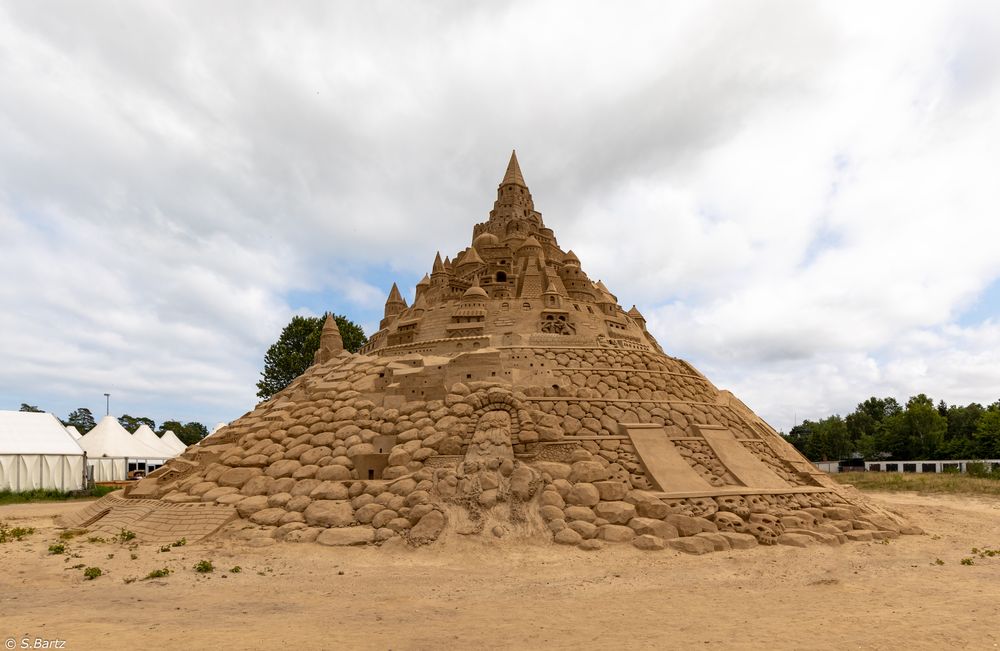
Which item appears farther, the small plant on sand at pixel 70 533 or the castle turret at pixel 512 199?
the castle turret at pixel 512 199

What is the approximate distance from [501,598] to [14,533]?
1741 centimetres

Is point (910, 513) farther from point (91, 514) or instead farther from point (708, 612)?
point (91, 514)

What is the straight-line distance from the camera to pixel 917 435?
62250mm

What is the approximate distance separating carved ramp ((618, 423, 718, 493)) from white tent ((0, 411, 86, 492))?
32611 mm

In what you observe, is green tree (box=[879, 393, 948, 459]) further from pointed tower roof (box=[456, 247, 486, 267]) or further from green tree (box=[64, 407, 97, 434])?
green tree (box=[64, 407, 97, 434])

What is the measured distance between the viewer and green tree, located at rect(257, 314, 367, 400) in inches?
1960

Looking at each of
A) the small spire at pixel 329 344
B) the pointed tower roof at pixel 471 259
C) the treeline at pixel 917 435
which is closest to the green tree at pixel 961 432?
the treeline at pixel 917 435

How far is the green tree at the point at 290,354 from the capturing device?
49781 mm

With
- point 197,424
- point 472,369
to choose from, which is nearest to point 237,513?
point 472,369

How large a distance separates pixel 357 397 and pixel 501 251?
14192mm

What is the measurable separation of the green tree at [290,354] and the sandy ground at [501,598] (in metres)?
31.1

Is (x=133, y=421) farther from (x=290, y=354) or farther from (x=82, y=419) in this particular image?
(x=290, y=354)

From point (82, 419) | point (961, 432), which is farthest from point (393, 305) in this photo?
point (82, 419)

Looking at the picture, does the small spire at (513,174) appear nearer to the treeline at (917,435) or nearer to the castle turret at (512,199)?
the castle turret at (512,199)
